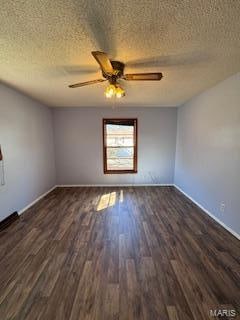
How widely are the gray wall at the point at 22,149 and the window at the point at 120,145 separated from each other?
5.27 feet

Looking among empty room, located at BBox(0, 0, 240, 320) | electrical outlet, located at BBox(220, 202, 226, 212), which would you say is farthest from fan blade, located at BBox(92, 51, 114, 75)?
electrical outlet, located at BBox(220, 202, 226, 212)

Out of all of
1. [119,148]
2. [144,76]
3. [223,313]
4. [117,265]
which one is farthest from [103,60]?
[119,148]

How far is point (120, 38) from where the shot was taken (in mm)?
1627

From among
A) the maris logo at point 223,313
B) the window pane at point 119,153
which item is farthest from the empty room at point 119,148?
the window pane at point 119,153

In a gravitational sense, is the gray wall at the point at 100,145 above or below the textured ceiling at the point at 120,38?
below

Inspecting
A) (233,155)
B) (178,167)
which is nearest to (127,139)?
(178,167)

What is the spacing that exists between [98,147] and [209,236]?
3509 mm

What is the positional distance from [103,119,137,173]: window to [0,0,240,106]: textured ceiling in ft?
7.88

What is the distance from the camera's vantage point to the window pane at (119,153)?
5.21 metres

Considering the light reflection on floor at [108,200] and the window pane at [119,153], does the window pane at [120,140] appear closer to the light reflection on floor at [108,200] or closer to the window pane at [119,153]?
the window pane at [119,153]

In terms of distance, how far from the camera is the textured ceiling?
1265 millimetres

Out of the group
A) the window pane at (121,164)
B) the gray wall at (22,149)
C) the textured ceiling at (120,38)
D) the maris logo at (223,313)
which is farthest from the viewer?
the window pane at (121,164)

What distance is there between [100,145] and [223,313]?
4261 millimetres

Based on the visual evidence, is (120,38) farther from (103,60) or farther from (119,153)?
(119,153)
